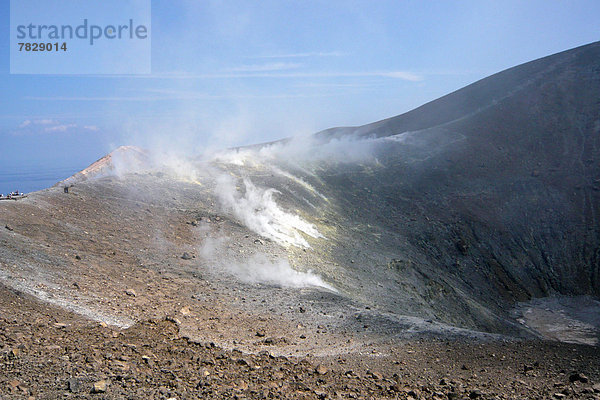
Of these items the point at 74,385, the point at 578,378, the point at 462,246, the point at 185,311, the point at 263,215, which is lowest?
the point at 578,378

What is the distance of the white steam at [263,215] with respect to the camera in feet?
62.6

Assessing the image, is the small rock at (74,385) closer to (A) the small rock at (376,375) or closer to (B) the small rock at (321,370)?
(B) the small rock at (321,370)

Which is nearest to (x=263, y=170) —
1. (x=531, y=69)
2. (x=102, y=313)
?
(x=102, y=313)

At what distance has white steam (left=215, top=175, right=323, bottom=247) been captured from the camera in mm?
19094

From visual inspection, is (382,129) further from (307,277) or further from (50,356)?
(50,356)

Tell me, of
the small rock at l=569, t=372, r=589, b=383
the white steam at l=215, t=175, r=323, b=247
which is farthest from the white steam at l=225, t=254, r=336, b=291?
the small rock at l=569, t=372, r=589, b=383

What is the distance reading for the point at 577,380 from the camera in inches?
320

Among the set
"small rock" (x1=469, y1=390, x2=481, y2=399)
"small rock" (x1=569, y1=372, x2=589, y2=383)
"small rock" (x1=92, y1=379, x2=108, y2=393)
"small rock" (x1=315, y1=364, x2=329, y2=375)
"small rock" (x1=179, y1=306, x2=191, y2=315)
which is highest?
"small rock" (x1=92, y1=379, x2=108, y2=393)

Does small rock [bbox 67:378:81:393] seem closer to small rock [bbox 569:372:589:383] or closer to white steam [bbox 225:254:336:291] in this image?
white steam [bbox 225:254:336:291]

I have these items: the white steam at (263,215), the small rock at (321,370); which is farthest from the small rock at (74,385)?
the white steam at (263,215)

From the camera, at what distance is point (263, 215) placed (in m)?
20.4

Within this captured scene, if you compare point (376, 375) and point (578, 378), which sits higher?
point (376, 375)

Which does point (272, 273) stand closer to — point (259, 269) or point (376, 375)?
point (259, 269)

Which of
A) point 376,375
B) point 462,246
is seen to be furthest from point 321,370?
point 462,246
